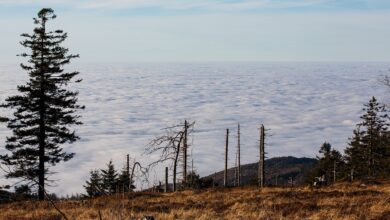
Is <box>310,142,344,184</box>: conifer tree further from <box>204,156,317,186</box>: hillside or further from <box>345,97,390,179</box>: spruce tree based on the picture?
<box>204,156,317,186</box>: hillside

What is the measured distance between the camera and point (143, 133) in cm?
18988

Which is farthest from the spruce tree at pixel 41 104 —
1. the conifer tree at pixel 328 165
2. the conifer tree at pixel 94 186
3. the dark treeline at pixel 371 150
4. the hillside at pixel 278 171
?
the hillside at pixel 278 171

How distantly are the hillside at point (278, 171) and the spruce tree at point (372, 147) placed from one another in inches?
1933

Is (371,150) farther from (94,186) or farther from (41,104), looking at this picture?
(94,186)

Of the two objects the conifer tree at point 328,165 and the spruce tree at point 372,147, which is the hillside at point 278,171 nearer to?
the conifer tree at point 328,165

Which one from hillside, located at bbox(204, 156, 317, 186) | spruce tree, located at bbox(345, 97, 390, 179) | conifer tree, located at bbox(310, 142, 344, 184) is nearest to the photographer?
spruce tree, located at bbox(345, 97, 390, 179)

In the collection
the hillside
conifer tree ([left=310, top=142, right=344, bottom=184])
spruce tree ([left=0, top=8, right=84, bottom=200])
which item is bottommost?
the hillside

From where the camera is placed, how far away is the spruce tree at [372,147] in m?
55.9

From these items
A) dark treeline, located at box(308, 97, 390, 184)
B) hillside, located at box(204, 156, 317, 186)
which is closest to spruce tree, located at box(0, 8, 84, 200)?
dark treeline, located at box(308, 97, 390, 184)

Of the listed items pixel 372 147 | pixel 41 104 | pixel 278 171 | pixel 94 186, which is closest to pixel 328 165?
pixel 372 147

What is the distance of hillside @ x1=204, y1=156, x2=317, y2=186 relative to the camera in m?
113

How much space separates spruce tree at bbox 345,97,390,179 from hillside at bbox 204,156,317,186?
161 feet

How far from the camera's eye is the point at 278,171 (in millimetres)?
123875

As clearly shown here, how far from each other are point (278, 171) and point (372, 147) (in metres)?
68.2
